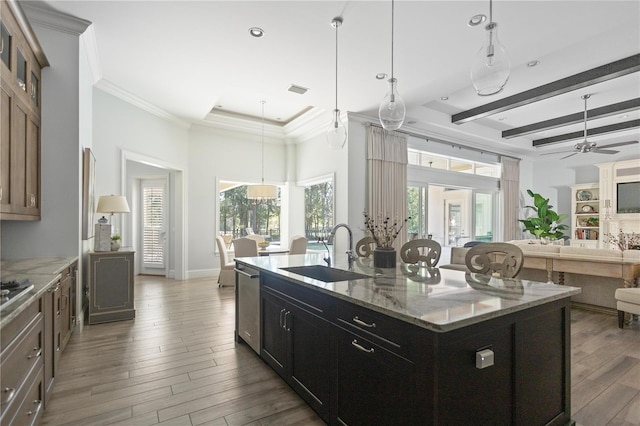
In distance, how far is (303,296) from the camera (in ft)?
7.38

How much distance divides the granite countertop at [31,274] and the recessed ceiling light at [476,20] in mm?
4122

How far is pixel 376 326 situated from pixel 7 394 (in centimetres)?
170

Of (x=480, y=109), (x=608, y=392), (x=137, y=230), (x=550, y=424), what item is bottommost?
(x=608, y=392)

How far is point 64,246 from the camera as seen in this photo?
11.2ft

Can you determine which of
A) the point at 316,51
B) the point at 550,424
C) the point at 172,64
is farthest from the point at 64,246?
the point at 550,424

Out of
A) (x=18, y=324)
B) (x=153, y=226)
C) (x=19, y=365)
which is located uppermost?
(x=153, y=226)

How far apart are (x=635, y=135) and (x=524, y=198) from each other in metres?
2.71

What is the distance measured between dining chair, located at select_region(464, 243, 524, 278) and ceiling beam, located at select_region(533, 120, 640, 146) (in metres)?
6.59

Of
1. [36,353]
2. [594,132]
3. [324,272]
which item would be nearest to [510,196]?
[594,132]

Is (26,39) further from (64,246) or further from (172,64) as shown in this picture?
(64,246)

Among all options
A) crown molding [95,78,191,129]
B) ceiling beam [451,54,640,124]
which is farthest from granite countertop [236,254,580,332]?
crown molding [95,78,191,129]

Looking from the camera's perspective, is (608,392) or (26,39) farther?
(26,39)

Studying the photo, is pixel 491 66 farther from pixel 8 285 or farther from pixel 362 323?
pixel 8 285

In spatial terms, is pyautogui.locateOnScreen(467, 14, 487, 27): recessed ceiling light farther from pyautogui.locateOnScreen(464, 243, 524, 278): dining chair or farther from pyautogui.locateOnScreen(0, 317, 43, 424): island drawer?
pyautogui.locateOnScreen(0, 317, 43, 424): island drawer
